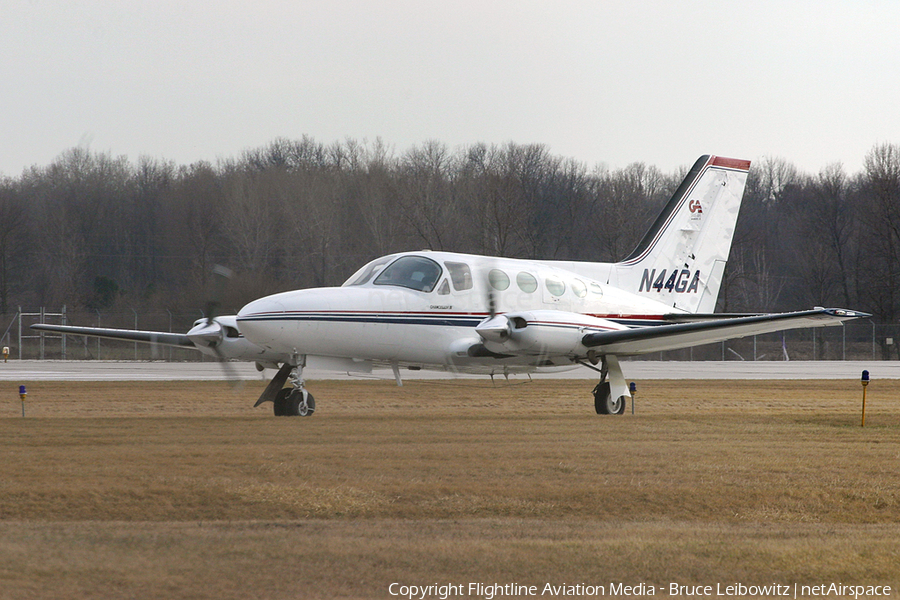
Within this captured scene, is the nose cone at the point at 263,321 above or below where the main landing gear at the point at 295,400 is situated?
above

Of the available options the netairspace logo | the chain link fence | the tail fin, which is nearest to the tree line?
the chain link fence

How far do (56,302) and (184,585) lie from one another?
226ft

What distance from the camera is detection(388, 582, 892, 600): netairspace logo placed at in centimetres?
627

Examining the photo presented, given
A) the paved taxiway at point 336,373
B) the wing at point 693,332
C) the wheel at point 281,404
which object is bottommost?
the paved taxiway at point 336,373

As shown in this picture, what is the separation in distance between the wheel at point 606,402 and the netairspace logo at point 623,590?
500 inches

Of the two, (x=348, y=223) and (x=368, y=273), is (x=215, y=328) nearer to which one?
(x=368, y=273)

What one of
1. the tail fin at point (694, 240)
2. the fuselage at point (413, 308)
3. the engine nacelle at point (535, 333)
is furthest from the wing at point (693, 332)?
the tail fin at point (694, 240)

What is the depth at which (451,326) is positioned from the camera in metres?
17.9

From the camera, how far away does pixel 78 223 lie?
77812mm

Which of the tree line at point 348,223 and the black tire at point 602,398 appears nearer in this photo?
the black tire at point 602,398

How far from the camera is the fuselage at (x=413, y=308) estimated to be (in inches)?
642

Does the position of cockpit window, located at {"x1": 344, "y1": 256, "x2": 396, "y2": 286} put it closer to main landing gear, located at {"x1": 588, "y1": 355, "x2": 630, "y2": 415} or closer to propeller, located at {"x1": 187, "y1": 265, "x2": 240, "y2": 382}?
propeller, located at {"x1": 187, "y1": 265, "x2": 240, "y2": 382}

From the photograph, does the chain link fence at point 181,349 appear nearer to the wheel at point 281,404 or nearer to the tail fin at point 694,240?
the tail fin at point 694,240

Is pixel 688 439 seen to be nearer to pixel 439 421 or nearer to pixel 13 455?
pixel 439 421
